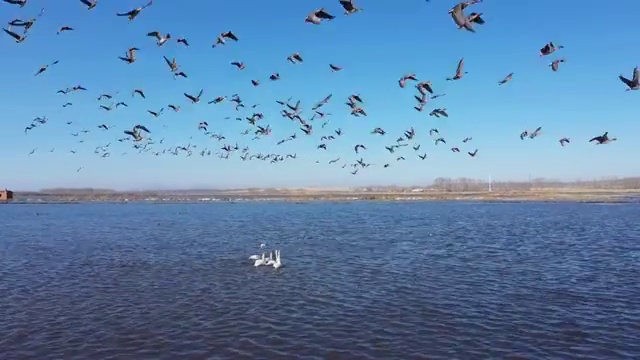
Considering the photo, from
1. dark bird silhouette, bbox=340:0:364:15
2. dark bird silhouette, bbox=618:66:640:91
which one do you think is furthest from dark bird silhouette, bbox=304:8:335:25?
dark bird silhouette, bbox=618:66:640:91

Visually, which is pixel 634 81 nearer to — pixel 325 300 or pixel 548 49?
pixel 548 49

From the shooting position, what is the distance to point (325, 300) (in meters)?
23.7

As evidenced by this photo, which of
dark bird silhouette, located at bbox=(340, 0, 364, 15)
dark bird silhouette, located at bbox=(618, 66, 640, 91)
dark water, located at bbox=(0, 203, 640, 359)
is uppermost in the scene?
dark bird silhouette, located at bbox=(340, 0, 364, 15)

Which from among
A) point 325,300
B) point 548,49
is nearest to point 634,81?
point 548,49

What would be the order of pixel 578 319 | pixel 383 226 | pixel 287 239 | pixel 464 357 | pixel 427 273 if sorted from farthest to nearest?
pixel 383 226, pixel 287 239, pixel 427 273, pixel 578 319, pixel 464 357

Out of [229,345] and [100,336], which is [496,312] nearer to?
[229,345]

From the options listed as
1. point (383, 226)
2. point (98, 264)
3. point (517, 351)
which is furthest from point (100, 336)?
point (383, 226)

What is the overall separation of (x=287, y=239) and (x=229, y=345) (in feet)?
99.8

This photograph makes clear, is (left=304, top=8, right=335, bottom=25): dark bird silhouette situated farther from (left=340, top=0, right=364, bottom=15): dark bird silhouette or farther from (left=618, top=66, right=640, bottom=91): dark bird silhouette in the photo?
(left=618, top=66, right=640, bottom=91): dark bird silhouette

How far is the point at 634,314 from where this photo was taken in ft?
68.8

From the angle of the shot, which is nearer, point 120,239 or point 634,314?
point 634,314

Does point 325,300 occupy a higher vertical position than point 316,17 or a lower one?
lower

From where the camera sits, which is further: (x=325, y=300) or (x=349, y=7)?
(x=325, y=300)

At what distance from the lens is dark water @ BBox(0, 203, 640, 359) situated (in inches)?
694
